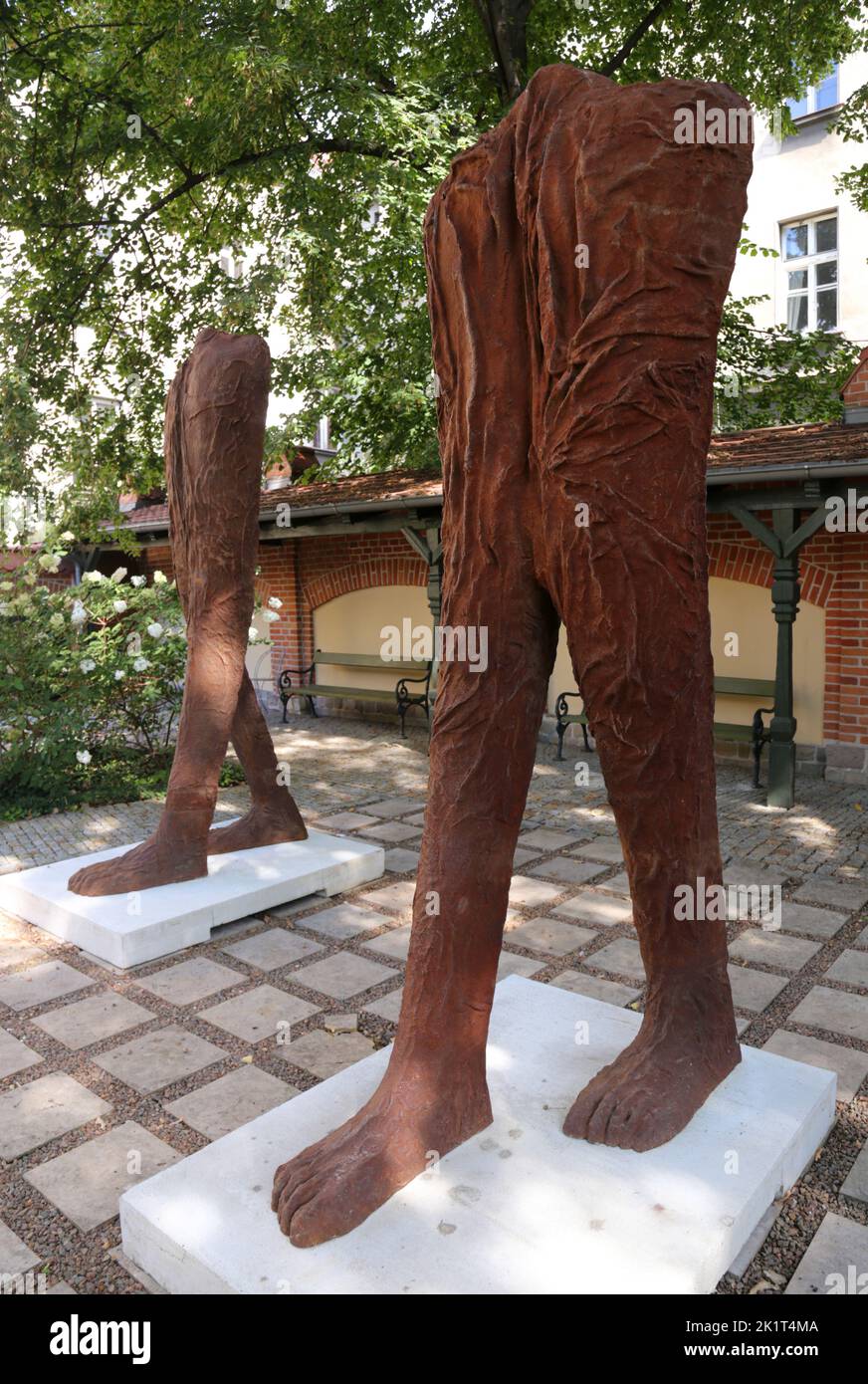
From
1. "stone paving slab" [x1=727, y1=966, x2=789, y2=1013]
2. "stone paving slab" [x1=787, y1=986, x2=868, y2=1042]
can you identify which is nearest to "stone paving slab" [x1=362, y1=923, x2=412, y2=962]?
"stone paving slab" [x1=727, y1=966, x2=789, y2=1013]

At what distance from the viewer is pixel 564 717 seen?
8.68 metres

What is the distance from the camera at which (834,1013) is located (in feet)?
11.6

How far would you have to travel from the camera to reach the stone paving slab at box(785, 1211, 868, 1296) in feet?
6.93

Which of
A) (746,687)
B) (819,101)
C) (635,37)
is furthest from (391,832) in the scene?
(819,101)

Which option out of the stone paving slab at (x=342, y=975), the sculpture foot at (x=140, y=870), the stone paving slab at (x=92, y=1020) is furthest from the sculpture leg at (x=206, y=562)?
the stone paving slab at (x=342, y=975)

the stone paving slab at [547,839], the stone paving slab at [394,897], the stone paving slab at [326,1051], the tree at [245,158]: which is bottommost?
the stone paving slab at [326,1051]

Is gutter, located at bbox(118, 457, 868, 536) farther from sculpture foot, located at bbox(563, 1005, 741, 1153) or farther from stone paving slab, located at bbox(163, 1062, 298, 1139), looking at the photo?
stone paving slab, located at bbox(163, 1062, 298, 1139)

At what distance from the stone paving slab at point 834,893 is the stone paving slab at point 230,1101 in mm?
3065

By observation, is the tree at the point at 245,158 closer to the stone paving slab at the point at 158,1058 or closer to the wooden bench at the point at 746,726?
the wooden bench at the point at 746,726

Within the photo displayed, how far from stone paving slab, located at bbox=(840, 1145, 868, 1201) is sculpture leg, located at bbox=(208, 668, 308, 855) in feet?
11.0

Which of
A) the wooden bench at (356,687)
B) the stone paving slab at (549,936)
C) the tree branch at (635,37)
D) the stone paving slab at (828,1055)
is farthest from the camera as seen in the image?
the wooden bench at (356,687)

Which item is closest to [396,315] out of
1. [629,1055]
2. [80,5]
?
[80,5]

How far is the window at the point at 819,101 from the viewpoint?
1475 centimetres

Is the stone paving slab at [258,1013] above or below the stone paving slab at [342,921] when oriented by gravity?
below
